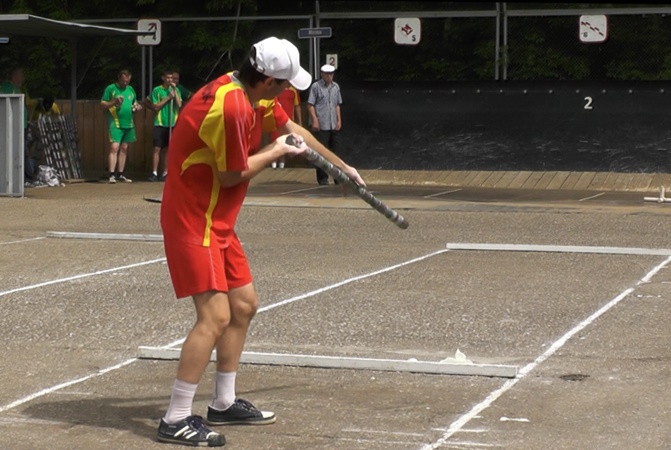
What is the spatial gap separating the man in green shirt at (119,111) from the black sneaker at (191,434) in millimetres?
16938

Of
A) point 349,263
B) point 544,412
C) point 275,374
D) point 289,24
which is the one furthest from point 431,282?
point 289,24

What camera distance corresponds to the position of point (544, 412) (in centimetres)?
661

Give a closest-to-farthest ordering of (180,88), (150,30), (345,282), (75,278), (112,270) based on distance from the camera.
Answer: (345,282)
(75,278)
(112,270)
(180,88)
(150,30)

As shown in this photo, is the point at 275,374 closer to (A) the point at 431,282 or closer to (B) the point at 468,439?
(B) the point at 468,439

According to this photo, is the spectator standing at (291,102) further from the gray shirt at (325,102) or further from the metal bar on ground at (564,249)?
the metal bar on ground at (564,249)

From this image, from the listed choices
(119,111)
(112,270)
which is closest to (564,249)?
(112,270)

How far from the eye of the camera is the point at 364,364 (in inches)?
298

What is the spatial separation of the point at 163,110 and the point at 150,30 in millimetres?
2679

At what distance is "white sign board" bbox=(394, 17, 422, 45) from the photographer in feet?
78.0

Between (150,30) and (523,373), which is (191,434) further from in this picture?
(150,30)

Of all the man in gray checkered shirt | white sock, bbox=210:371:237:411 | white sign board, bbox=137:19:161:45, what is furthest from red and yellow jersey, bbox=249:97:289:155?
white sign board, bbox=137:19:161:45

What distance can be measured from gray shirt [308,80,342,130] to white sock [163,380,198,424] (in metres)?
16.2

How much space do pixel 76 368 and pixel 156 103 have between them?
15.9 metres

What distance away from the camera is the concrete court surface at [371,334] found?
634cm
